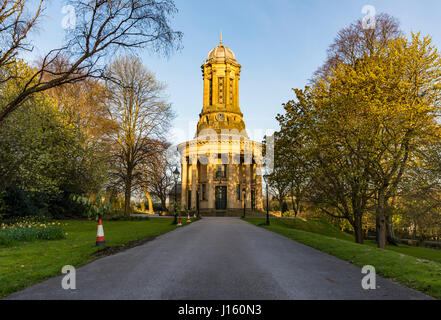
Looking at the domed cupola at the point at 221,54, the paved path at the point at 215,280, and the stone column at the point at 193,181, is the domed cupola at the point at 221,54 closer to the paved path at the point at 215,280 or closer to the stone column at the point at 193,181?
the stone column at the point at 193,181

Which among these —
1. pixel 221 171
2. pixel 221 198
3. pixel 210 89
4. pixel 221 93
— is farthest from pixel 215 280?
pixel 210 89

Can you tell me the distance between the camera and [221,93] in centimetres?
5450

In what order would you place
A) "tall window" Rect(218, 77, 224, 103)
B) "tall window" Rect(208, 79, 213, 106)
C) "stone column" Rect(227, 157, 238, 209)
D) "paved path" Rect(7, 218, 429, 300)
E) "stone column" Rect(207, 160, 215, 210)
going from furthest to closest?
1. "tall window" Rect(208, 79, 213, 106)
2. "tall window" Rect(218, 77, 224, 103)
3. "stone column" Rect(207, 160, 215, 210)
4. "stone column" Rect(227, 157, 238, 209)
5. "paved path" Rect(7, 218, 429, 300)

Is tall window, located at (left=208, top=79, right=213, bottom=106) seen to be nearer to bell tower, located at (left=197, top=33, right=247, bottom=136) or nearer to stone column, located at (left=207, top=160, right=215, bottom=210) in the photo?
bell tower, located at (left=197, top=33, right=247, bottom=136)

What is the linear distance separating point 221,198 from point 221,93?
1972 cm

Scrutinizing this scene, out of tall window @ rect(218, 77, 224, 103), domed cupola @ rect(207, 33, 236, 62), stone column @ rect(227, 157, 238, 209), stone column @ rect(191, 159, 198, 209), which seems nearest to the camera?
stone column @ rect(227, 157, 238, 209)

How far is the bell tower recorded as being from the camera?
174 ft

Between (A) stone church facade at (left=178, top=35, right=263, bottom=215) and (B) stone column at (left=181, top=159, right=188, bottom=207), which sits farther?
(B) stone column at (left=181, top=159, right=188, bottom=207)

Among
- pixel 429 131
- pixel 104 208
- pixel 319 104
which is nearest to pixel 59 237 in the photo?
pixel 104 208

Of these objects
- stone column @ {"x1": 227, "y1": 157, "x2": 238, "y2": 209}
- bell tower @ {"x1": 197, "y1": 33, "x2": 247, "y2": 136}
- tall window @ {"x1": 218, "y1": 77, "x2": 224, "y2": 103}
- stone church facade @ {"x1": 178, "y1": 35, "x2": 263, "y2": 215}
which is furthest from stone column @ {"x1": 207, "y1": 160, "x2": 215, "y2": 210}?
tall window @ {"x1": 218, "y1": 77, "x2": 224, "y2": 103}

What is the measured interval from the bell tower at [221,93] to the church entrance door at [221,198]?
10288 millimetres

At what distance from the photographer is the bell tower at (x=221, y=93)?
53.0m

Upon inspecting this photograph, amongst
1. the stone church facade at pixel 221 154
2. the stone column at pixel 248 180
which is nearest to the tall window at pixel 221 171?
the stone church facade at pixel 221 154

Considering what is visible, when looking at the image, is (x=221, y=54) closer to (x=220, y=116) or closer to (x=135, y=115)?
(x=220, y=116)
